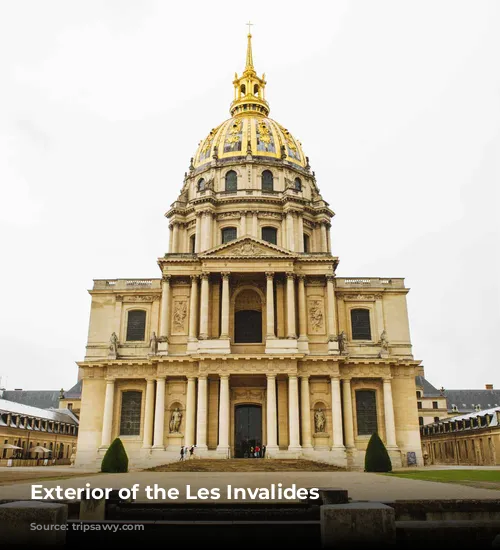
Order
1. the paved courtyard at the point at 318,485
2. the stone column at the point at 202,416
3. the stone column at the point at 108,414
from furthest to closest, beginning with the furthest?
the stone column at the point at 108,414
the stone column at the point at 202,416
the paved courtyard at the point at 318,485

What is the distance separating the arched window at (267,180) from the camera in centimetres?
5653

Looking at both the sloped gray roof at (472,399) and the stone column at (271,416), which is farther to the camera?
the sloped gray roof at (472,399)

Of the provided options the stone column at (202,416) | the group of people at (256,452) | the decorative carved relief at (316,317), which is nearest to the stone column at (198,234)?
the decorative carved relief at (316,317)

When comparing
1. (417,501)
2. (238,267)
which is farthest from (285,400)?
(417,501)

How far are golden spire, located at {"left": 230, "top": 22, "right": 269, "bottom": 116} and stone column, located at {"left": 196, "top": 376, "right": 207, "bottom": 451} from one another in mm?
35842

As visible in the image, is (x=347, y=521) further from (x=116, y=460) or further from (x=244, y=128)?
(x=244, y=128)

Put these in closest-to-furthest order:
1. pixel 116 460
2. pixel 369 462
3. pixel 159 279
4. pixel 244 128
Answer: pixel 116 460 → pixel 369 462 → pixel 159 279 → pixel 244 128

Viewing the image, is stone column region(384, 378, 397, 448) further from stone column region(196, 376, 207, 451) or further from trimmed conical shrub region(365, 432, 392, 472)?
stone column region(196, 376, 207, 451)

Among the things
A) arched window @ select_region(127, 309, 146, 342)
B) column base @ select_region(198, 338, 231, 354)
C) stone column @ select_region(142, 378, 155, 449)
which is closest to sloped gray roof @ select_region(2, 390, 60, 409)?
arched window @ select_region(127, 309, 146, 342)

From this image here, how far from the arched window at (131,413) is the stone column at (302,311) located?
13166mm

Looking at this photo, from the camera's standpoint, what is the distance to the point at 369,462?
107 feet

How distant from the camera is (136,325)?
45281 mm

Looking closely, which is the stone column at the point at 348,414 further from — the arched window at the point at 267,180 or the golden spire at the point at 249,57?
the golden spire at the point at 249,57

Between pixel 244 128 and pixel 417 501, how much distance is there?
176ft
